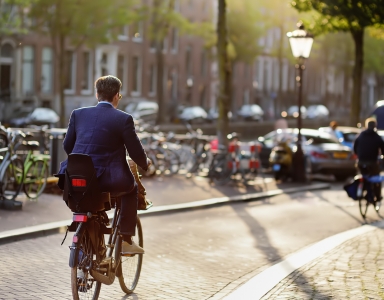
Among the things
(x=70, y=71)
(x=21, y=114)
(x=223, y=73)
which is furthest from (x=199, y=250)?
(x=70, y=71)

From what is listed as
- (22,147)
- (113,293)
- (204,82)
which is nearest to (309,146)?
(22,147)

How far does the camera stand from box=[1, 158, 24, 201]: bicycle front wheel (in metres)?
14.3

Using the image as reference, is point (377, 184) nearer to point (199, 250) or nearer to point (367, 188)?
point (367, 188)

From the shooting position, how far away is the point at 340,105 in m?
95.0

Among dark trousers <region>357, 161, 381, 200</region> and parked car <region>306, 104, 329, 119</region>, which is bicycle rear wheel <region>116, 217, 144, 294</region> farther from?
parked car <region>306, 104, 329, 119</region>

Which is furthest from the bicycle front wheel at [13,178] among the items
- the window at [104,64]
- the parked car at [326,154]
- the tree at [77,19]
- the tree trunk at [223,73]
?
the window at [104,64]

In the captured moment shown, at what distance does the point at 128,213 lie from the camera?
717cm

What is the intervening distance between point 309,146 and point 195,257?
15.4m

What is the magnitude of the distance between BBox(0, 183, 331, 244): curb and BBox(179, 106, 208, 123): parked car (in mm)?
32736

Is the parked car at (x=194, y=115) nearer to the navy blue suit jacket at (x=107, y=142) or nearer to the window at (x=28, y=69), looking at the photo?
the window at (x=28, y=69)

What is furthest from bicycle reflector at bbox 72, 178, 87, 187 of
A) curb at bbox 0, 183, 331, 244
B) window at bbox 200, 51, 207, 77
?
window at bbox 200, 51, 207, 77

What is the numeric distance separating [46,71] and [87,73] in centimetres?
372

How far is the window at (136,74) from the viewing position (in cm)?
5871

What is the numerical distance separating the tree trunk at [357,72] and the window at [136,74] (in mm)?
26247
